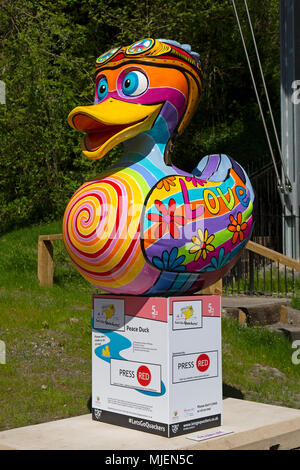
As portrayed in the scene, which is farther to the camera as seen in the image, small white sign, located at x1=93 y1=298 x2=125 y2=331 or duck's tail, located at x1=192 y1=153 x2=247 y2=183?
duck's tail, located at x1=192 y1=153 x2=247 y2=183

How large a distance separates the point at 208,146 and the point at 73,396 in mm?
10682

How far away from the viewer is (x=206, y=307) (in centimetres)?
358

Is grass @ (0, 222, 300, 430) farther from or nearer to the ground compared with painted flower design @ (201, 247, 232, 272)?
nearer to the ground

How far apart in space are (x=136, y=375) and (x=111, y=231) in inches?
32.2

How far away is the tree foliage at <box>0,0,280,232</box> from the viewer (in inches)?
470

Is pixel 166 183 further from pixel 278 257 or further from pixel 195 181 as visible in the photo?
pixel 278 257

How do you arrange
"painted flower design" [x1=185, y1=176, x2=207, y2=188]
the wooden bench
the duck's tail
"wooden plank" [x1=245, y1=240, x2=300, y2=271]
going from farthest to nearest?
1. the wooden bench
2. "wooden plank" [x1=245, y1=240, x2=300, y2=271]
3. the duck's tail
4. "painted flower design" [x1=185, y1=176, x2=207, y2=188]

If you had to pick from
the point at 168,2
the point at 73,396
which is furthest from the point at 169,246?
the point at 168,2

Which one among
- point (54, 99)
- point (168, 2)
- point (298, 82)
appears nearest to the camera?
point (298, 82)

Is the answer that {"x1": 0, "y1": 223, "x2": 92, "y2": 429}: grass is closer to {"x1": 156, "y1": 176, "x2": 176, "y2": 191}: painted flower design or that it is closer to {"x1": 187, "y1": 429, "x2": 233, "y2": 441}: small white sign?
{"x1": 187, "y1": 429, "x2": 233, "y2": 441}: small white sign

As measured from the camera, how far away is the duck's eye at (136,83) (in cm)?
347

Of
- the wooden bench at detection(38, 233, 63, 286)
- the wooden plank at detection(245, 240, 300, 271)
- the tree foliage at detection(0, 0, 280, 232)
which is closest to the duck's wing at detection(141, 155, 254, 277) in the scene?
the wooden plank at detection(245, 240, 300, 271)

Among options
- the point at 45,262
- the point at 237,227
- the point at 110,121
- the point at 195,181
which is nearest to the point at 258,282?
the point at 45,262

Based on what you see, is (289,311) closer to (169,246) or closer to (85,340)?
(85,340)
